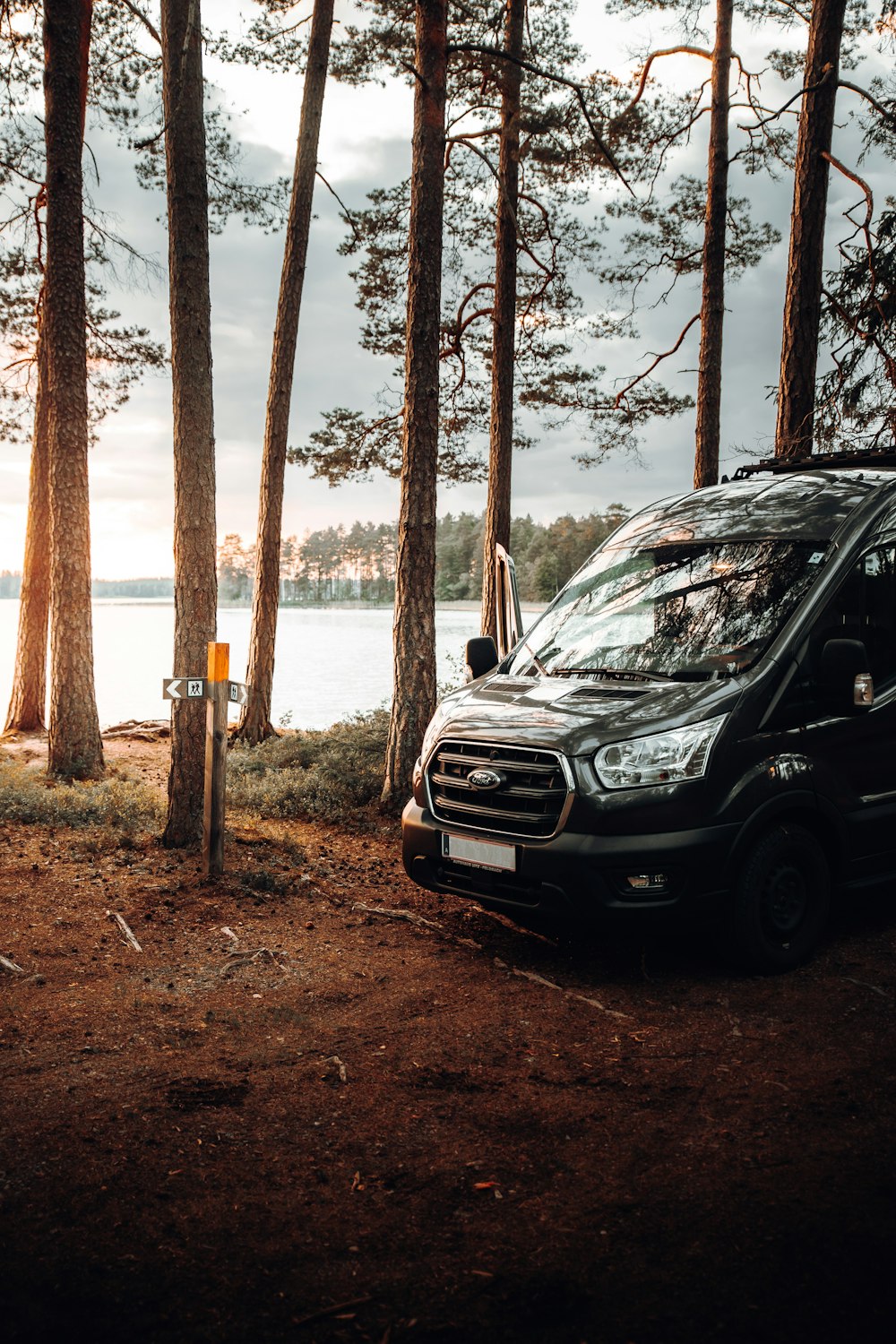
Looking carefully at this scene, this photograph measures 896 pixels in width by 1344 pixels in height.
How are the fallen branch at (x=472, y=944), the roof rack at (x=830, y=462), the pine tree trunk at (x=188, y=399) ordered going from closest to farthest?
the fallen branch at (x=472, y=944)
the roof rack at (x=830, y=462)
the pine tree trunk at (x=188, y=399)

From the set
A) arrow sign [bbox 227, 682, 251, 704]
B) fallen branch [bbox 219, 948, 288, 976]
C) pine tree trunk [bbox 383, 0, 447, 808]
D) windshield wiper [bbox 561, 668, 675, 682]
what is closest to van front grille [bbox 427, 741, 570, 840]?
windshield wiper [bbox 561, 668, 675, 682]

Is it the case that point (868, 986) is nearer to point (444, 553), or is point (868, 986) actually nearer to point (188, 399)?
point (188, 399)

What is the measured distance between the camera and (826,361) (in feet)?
40.1

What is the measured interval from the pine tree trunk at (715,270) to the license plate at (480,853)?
12.2m

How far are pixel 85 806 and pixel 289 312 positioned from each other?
29.3 feet

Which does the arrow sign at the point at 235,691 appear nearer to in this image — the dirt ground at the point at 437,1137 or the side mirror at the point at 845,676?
the dirt ground at the point at 437,1137

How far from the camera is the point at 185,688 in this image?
688 centimetres

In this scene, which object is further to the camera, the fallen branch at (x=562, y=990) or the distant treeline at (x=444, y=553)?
the distant treeline at (x=444, y=553)

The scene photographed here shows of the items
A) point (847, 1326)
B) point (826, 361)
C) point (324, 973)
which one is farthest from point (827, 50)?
point (847, 1326)

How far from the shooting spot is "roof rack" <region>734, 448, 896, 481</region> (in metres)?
6.37

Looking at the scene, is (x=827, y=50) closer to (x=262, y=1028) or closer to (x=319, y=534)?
(x=262, y=1028)

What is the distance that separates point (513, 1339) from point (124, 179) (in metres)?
16.3

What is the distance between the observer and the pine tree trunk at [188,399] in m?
7.92

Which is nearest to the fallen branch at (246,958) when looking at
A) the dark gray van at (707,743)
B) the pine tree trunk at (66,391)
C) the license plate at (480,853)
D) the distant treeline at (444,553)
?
the dark gray van at (707,743)
